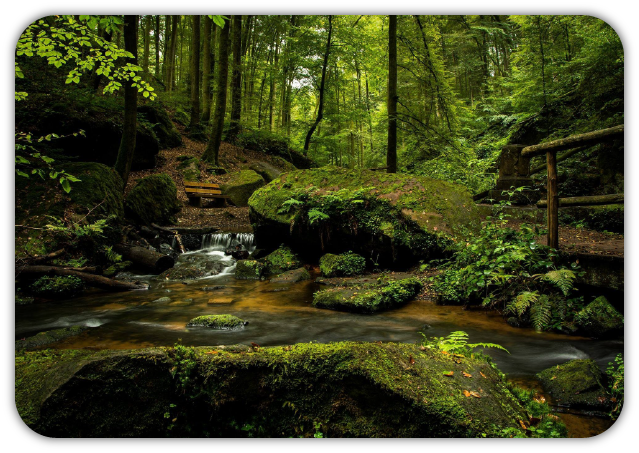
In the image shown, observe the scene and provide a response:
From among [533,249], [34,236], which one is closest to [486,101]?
[533,249]

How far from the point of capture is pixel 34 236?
705 cm

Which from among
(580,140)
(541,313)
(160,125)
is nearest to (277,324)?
(541,313)

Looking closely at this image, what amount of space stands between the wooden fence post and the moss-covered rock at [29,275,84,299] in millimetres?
8564

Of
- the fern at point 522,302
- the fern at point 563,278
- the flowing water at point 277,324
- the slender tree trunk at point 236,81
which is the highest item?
the slender tree trunk at point 236,81

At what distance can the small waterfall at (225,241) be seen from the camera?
11.0m

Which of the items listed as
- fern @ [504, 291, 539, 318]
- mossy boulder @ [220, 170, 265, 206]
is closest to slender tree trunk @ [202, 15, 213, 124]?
mossy boulder @ [220, 170, 265, 206]

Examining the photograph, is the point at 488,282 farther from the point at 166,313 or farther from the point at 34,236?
the point at 34,236

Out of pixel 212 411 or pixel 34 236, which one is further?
pixel 34 236

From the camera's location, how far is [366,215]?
8.08 m

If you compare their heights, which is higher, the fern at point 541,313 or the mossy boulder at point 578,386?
the fern at point 541,313

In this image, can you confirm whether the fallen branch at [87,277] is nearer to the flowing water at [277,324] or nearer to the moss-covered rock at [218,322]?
the flowing water at [277,324]

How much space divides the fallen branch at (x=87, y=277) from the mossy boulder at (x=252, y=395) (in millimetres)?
5512

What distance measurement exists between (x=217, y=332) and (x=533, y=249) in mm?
4927

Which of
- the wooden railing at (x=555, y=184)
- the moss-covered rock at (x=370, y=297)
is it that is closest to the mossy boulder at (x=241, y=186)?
the moss-covered rock at (x=370, y=297)
